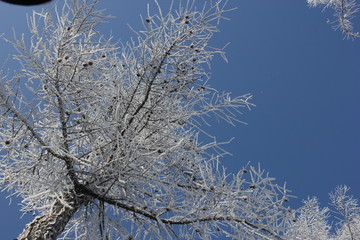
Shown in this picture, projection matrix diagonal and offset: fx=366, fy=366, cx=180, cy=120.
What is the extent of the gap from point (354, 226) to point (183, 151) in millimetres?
5485

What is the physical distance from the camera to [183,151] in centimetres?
370

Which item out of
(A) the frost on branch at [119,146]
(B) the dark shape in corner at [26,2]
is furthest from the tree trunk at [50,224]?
(B) the dark shape in corner at [26,2]

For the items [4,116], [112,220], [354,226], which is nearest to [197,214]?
[112,220]

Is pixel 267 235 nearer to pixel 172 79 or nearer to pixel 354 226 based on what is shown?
pixel 172 79

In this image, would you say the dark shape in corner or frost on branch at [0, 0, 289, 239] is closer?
the dark shape in corner

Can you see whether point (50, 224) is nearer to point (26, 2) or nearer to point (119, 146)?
point (119, 146)

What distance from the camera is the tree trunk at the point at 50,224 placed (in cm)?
296

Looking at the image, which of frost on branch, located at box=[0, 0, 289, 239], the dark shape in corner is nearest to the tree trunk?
frost on branch, located at box=[0, 0, 289, 239]

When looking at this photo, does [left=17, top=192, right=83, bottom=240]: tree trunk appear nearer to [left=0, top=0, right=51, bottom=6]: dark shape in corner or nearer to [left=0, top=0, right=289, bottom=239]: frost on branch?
[left=0, top=0, right=289, bottom=239]: frost on branch

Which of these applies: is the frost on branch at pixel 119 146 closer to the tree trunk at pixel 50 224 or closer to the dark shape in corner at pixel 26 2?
the tree trunk at pixel 50 224

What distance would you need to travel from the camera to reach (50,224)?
3025 mm

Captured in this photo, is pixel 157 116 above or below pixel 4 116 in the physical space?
above

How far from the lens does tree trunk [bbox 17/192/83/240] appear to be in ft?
9.70

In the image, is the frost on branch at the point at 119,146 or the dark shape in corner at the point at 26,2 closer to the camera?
the dark shape in corner at the point at 26,2
